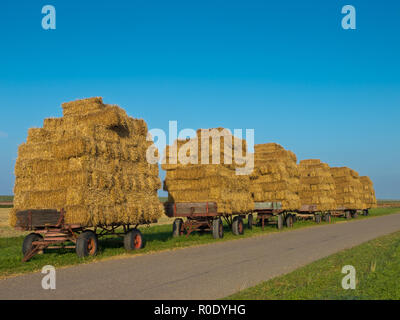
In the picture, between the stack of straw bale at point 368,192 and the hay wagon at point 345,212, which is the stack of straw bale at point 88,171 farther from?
the stack of straw bale at point 368,192

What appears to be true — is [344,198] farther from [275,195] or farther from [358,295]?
[358,295]

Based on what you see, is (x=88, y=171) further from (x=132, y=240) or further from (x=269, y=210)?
(x=269, y=210)

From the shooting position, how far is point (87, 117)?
52.1ft

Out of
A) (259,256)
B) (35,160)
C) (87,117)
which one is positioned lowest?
(259,256)

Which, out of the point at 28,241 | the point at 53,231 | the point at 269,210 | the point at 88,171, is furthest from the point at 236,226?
the point at 28,241

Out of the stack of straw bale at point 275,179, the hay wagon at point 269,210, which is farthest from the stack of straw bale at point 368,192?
the hay wagon at point 269,210

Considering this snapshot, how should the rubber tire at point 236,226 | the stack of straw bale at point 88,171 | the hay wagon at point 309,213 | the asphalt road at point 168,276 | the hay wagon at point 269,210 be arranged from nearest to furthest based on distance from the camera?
the asphalt road at point 168,276 → the stack of straw bale at point 88,171 → the rubber tire at point 236,226 → the hay wagon at point 269,210 → the hay wagon at point 309,213

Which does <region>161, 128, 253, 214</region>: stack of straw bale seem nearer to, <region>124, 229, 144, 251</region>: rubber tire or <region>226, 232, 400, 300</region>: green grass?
<region>124, 229, 144, 251</region>: rubber tire

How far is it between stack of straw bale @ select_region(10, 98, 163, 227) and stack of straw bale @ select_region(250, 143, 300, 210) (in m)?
14.4

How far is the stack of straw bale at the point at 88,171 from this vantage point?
14070 mm

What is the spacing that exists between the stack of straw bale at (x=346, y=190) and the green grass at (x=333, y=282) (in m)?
34.9
